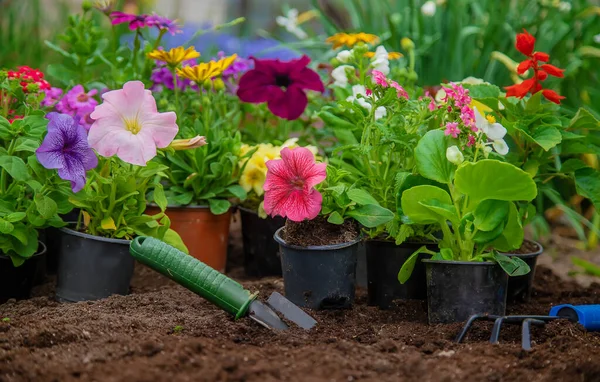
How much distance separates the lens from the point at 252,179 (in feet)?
7.87

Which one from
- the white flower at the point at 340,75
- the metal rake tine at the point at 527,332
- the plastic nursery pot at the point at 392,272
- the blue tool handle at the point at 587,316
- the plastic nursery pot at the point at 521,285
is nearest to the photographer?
the metal rake tine at the point at 527,332

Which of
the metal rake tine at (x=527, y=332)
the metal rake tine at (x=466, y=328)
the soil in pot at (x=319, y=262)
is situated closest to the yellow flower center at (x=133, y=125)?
the soil in pot at (x=319, y=262)

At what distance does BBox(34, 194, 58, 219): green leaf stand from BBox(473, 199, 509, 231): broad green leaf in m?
1.03

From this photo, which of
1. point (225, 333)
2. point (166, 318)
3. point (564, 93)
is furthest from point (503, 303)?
point (564, 93)

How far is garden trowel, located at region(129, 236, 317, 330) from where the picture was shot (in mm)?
1689

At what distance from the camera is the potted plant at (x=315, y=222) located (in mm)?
1783

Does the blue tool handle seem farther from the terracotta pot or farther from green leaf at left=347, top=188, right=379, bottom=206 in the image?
the terracotta pot

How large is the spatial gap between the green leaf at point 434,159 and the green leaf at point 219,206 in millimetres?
773

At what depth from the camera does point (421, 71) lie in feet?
11.2

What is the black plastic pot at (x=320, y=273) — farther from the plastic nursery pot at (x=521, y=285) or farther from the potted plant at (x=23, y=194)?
the potted plant at (x=23, y=194)

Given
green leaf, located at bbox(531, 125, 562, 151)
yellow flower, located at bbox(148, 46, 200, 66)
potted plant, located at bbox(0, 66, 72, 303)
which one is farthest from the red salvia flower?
potted plant, located at bbox(0, 66, 72, 303)

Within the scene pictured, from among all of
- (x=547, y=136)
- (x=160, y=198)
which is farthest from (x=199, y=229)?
(x=547, y=136)

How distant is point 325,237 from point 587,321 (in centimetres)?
65

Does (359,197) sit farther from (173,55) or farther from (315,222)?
(173,55)
